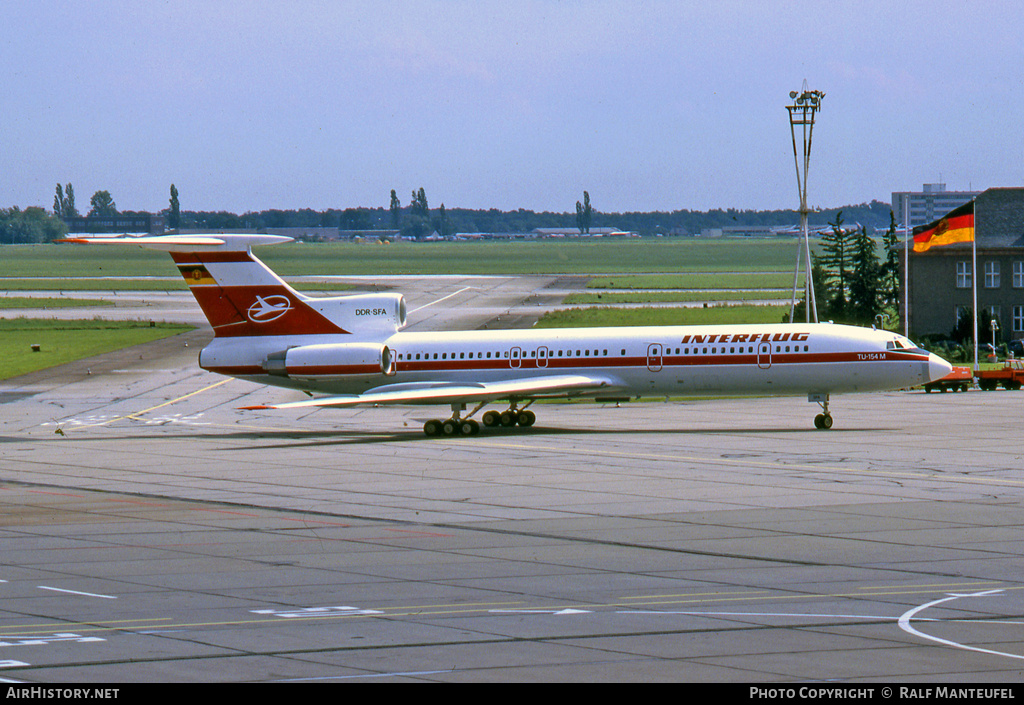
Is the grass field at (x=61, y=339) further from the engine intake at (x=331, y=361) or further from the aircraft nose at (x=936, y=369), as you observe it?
the aircraft nose at (x=936, y=369)

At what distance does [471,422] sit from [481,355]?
259cm

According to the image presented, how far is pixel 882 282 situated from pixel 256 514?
84.7 meters

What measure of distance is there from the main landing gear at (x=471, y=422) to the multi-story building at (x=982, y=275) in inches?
1795

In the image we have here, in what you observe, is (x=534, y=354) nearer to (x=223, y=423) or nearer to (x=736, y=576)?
(x=223, y=423)

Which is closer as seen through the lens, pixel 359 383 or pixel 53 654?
pixel 53 654

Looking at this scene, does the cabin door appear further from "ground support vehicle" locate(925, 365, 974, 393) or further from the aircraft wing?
"ground support vehicle" locate(925, 365, 974, 393)

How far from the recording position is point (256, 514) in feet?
89.8

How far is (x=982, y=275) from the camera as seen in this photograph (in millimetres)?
82625

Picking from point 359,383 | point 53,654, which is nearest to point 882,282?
point 359,383

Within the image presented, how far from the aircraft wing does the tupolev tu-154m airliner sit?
5 centimetres

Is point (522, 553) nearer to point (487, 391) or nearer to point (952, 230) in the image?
point (487, 391)

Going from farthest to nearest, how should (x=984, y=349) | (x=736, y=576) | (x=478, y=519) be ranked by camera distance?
(x=984, y=349) < (x=478, y=519) < (x=736, y=576)

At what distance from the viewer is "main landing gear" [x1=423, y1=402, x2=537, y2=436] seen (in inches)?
1745

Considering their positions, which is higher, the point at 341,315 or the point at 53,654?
the point at 341,315
